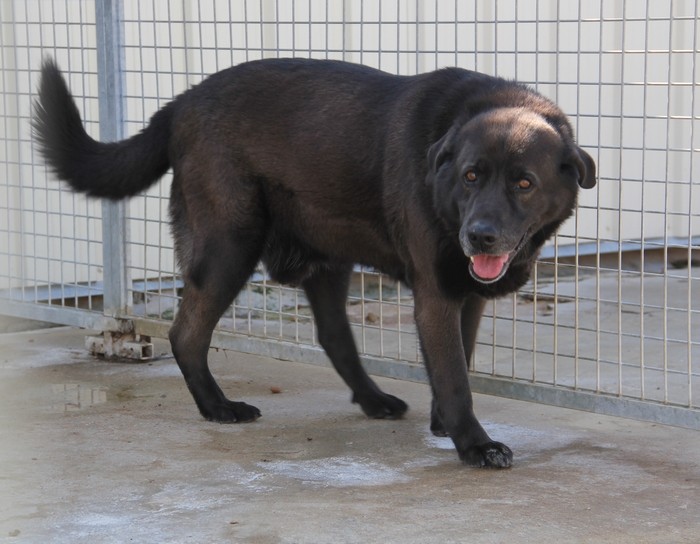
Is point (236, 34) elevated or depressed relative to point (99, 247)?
elevated

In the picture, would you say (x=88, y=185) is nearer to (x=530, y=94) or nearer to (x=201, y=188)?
(x=201, y=188)

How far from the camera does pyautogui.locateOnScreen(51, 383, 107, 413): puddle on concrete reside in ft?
14.4

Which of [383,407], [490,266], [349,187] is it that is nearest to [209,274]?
[349,187]

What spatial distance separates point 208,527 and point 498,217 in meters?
1.16

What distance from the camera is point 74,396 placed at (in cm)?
454

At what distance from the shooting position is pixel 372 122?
389cm

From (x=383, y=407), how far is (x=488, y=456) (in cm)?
71

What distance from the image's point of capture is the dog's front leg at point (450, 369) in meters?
3.62

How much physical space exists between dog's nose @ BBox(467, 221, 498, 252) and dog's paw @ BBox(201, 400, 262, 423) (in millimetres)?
1254

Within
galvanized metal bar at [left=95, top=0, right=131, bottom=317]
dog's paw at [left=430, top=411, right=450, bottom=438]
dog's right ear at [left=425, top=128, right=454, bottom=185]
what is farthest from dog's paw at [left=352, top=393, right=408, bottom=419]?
galvanized metal bar at [left=95, top=0, right=131, bottom=317]

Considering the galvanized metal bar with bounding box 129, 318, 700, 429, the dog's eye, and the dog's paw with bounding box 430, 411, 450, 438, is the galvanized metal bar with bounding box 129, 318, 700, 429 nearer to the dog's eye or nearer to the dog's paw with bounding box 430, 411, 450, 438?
the dog's paw with bounding box 430, 411, 450, 438

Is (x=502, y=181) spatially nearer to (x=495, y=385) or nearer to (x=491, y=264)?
(x=491, y=264)

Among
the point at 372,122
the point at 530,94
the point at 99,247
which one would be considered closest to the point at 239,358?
the point at 99,247

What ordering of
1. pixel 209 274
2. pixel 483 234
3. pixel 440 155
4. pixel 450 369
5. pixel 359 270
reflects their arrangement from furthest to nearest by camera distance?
pixel 359 270
pixel 209 274
pixel 450 369
pixel 440 155
pixel 483 234
